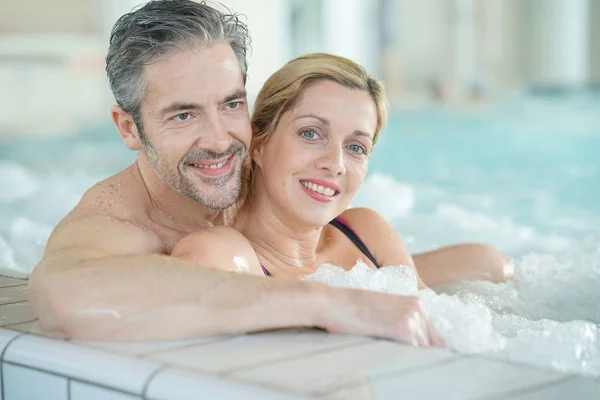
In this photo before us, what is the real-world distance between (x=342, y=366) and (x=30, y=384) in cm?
73

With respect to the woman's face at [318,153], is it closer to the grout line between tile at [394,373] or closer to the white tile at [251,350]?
the white tile at [251,350]

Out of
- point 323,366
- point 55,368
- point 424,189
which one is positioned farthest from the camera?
point 424,189

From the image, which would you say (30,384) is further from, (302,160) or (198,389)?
(302,160)

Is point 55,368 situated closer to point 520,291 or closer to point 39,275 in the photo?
point 39,275

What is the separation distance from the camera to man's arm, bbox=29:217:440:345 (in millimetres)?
1982

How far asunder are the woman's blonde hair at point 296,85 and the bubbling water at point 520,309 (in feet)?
1.48

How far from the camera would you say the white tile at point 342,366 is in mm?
1695

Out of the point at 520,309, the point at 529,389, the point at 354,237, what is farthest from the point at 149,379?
the point at 520,309

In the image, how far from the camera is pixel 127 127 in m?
2.71

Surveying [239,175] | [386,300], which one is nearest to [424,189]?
[239,175]

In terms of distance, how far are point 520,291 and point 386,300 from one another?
→ 156 centimetres

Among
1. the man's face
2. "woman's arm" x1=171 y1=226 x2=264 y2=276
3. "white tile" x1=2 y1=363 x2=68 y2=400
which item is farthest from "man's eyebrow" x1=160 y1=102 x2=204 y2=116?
"white tile" x1=2 y1=363 x2=68 y2=400

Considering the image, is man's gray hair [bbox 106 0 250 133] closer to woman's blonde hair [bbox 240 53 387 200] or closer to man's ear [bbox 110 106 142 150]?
man's ear [bbox 110 106 142 150]

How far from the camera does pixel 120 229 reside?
2.44m
